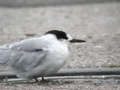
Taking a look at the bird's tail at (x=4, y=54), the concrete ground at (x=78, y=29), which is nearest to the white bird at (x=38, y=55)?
the bird's tail at (x=4, y=54)

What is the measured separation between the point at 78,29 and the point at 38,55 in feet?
13.3

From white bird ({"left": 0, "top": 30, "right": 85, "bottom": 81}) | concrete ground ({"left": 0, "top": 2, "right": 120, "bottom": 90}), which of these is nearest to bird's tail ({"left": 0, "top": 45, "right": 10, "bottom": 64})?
white bird ({"left": 0, "top": 30, "right": 85, "bottom": 81})

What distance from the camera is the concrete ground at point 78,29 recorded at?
4633mm

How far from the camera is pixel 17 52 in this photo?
4.46 metres

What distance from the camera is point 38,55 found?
14.4 feet

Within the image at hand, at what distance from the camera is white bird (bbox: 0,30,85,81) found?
4285 mm

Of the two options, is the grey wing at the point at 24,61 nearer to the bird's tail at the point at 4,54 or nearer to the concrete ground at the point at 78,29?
the bird's tail at the point at 4,54

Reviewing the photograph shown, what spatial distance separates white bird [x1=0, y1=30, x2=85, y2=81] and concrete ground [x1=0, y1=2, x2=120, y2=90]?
19 centimetres

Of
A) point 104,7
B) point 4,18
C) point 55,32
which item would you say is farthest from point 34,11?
point 55,32

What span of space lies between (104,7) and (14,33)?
411 cm

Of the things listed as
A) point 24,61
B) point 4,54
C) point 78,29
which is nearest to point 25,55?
point 24,61

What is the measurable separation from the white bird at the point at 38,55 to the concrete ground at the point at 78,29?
0.19 meters

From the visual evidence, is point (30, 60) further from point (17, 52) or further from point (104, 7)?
point (104, 7)

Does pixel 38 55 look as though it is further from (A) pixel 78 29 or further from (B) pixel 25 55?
(A) pixel 78 29
